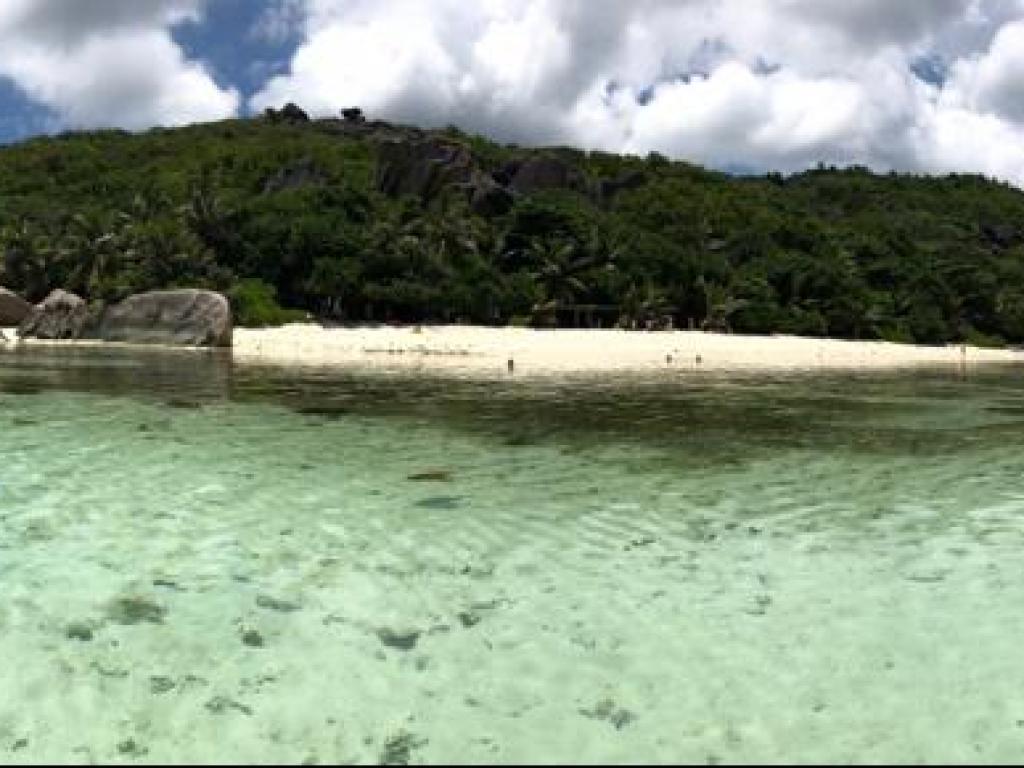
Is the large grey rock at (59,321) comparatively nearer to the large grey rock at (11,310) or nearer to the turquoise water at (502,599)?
the large grey rock at (11,310)

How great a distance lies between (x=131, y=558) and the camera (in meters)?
12.1

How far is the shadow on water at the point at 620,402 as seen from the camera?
2419 cm

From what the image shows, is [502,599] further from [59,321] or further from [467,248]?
[467,248]

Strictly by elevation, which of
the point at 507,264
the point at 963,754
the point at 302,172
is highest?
the point at 302,172

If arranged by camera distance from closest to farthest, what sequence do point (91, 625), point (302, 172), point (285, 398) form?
point (91, 625) < point (285, 398) < point (302, 172)

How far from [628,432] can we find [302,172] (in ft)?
291

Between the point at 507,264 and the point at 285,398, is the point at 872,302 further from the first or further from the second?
the point at 285,398

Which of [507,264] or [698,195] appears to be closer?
[507,264]

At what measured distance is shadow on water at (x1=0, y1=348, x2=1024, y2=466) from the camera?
24188 mm

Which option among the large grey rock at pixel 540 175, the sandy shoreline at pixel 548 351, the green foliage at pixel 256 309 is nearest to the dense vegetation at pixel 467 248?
the green foliage at pixel 256 309

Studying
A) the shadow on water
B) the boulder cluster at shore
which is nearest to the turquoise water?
the shadow on water

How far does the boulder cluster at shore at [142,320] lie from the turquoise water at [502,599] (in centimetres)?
3962

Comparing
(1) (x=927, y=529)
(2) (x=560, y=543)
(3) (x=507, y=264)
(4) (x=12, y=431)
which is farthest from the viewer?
(3) (x=507, y=264)

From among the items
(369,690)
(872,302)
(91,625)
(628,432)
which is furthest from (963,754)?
(872,302)
